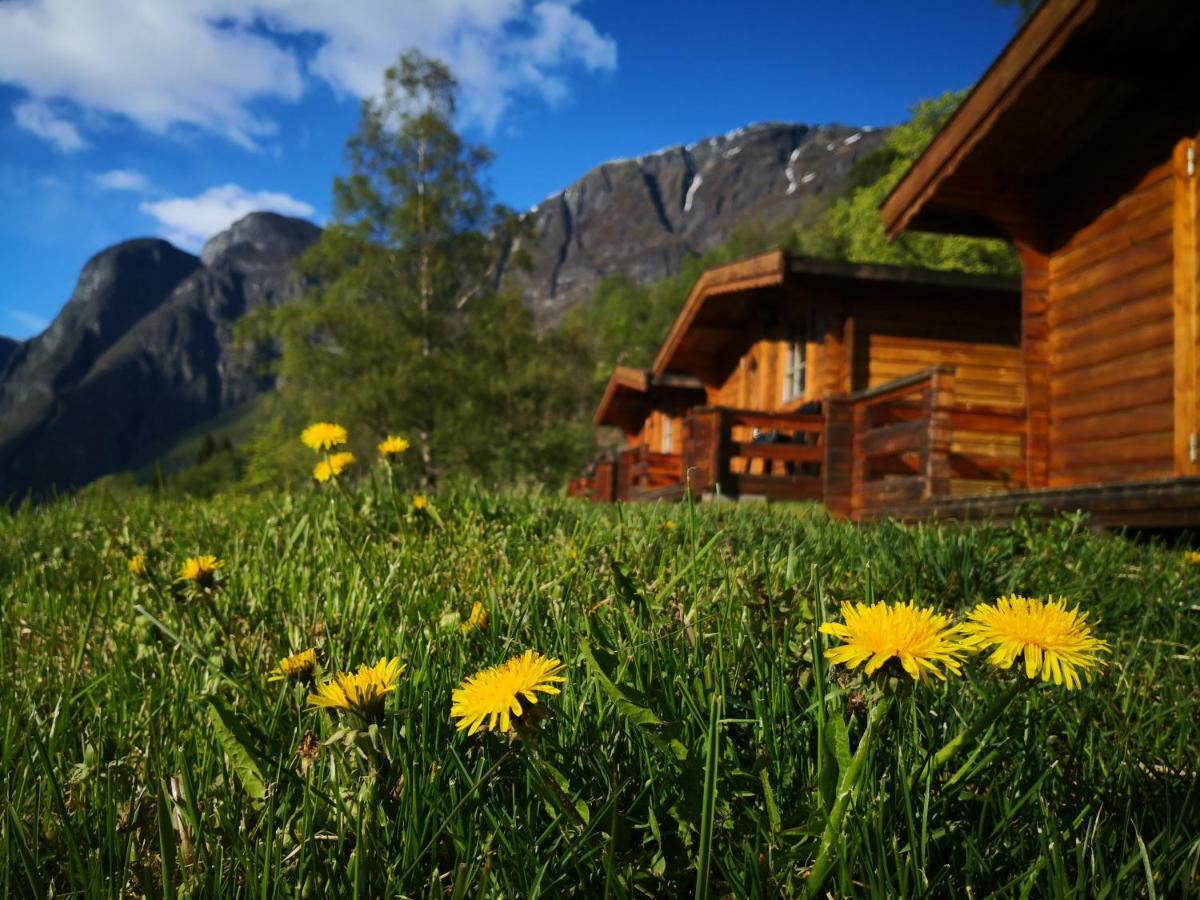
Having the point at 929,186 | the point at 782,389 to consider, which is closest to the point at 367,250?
the point at 782,389

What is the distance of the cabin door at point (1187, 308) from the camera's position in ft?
21.3

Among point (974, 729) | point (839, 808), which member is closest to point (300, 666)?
point (839, 808)

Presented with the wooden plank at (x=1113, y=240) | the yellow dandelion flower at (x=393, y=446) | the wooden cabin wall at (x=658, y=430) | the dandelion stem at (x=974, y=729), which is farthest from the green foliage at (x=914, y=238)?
the dandelion stem at (x=974, y=729)

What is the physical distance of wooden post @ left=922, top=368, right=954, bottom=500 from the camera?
25.5 feet

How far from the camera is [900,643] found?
0.86m

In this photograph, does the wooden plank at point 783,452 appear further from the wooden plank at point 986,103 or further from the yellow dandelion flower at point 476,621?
the yellow dandelion flower at point 476,621

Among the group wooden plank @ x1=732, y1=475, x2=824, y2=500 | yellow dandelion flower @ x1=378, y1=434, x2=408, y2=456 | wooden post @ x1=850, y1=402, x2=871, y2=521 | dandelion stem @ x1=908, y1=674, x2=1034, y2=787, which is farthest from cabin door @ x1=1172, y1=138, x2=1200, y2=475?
dandelion stem @ x1=908, y1=674, x2=1034, y2=787

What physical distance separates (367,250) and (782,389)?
17.4 metres

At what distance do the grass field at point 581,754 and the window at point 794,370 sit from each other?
12329mm

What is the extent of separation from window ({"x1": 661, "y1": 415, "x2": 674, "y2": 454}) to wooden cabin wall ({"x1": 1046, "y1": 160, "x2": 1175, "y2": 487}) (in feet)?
44.8

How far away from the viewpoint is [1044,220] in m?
8.62

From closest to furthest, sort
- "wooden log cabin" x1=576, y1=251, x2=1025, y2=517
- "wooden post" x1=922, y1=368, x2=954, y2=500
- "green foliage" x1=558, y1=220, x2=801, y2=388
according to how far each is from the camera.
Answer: "wooden post" x1=922, y1=368, x2=954, y2=500, "wooden log cabin" x1=576, y1=251, x2=1025, y2=517, "green foliage" x1=558, y1=220, x2=801, y2=388

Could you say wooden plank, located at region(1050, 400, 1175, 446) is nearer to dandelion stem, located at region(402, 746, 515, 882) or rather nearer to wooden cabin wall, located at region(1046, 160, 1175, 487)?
wooden cabin wall, located at region(1046, 160, 1175, 487)

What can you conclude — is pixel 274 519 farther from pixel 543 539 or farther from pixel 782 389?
pixel 782 389
